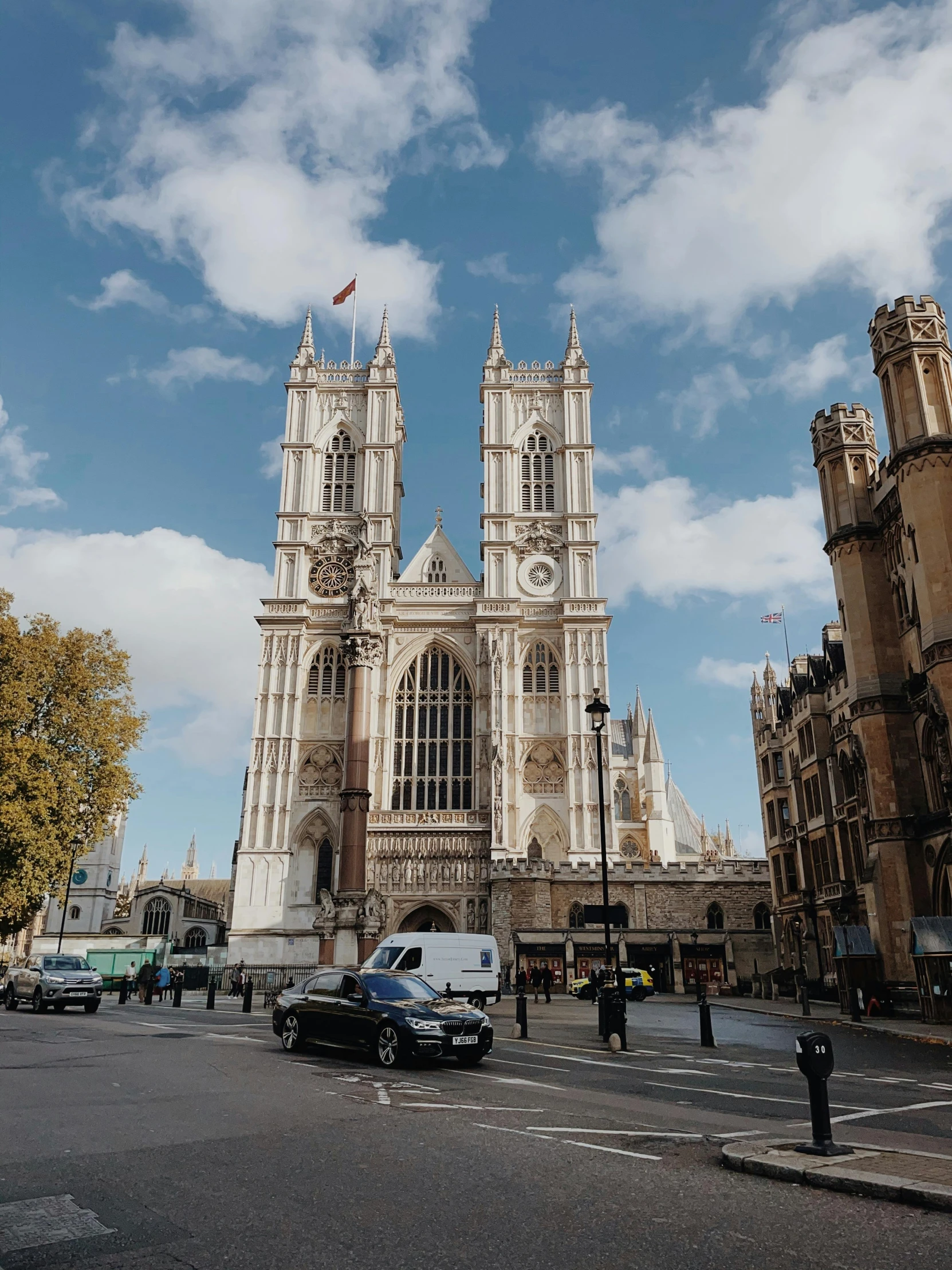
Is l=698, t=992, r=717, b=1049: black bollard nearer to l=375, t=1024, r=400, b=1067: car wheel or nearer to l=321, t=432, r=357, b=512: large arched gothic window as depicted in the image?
l=375, t=1024, r=400, b=1067: car wheel

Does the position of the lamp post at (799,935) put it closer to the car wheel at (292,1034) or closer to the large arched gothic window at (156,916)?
the car wheel at (292,1034)

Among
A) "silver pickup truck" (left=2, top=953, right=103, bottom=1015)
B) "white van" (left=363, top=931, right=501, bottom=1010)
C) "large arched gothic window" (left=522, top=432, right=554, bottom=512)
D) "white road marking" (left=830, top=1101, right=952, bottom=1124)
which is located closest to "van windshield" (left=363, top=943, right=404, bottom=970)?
"white van" (left=363, top=931, right=501, bottom=1010)

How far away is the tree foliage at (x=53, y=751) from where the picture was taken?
3045 cm

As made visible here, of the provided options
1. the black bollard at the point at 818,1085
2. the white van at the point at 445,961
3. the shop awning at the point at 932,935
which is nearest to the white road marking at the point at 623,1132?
the black bollard at the point at 818,1085

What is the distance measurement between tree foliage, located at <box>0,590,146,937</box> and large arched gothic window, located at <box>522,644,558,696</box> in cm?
2392

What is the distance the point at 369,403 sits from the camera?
5888 cm

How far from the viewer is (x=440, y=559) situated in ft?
194

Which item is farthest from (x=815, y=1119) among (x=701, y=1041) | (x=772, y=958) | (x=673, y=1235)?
(x=772, y=958)

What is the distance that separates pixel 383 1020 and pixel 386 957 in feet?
37.2

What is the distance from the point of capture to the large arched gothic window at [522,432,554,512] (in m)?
56.9

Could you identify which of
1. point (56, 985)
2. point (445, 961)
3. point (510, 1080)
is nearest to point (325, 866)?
point (445, 961)

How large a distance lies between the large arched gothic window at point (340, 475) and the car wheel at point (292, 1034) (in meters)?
45.4

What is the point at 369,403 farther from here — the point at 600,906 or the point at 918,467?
the point at 918,467

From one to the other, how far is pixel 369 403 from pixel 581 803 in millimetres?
28598
